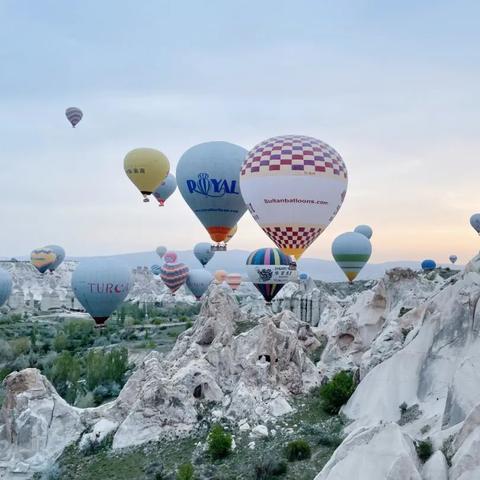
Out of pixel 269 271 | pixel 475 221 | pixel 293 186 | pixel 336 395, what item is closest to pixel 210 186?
pixel 293 186

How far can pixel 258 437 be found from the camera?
20625 mm

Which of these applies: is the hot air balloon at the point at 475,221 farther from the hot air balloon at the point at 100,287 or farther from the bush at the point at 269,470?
the bush at the point at 269,470

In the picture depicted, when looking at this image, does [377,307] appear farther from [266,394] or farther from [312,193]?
[266,394]

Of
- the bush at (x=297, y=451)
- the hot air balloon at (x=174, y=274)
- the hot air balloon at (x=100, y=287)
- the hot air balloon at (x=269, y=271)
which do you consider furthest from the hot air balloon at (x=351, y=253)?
the bush at (x=297, y=451)

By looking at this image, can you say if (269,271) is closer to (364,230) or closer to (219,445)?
(219,445)

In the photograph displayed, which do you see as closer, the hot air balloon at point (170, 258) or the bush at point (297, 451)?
the bush at point (297, 451)

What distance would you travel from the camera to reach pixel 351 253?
57125 mm

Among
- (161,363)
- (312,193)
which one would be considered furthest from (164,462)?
(312,193)

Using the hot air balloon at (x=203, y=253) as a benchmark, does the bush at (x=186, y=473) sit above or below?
below

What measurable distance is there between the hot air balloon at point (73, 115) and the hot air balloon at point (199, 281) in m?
34.5

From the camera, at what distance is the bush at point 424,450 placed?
12961 millimetres

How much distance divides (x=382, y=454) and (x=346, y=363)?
54.5ft

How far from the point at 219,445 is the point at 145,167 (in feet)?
106

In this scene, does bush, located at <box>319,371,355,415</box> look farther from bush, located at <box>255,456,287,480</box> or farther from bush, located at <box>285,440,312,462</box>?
bush, located at <box>255,456,287,480</box>
